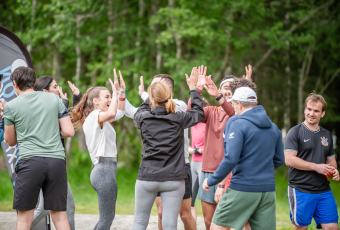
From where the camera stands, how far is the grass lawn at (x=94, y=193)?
7.57 metres

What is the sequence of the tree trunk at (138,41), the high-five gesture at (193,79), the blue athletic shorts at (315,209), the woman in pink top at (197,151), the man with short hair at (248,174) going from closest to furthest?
the man with short hair at (248,174) < the high-five gesture at (193,79) < the blue athletic shorts at (315,209) < the woman in pink top at (197,151) < the tree trunk at (138,41)

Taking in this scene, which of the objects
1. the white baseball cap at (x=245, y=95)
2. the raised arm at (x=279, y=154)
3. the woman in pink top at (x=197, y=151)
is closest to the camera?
the white baseball cap at (x=245, y=95)

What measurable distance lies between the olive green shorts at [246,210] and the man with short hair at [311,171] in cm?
113

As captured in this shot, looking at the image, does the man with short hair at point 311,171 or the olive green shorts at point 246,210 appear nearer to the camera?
the olive green shorts at point 246,210

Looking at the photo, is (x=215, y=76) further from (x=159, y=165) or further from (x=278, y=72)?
(x=159, y=165)

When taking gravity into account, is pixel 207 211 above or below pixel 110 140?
below

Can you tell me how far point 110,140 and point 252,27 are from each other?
31.4ft

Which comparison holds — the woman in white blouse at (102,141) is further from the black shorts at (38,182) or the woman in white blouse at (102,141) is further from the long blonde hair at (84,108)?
the black shorts at (38,182)

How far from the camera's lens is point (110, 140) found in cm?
401

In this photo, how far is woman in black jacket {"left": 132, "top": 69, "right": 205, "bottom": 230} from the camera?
3387mm

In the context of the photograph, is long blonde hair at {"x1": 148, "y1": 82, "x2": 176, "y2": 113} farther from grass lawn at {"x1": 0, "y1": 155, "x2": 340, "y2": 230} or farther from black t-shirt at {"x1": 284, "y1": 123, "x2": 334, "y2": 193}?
grass lawn at {"x1": 0, "y1": 155, "x2": 340, "y2": 230}

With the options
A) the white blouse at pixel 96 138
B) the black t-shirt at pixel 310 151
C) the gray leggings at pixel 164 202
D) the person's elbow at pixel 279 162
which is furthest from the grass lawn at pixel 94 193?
the white blouse at pixel 96 138

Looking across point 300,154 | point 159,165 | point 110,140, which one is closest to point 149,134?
point 159,165

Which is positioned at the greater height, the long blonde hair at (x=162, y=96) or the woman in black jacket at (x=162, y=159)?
the long blonde hair at (x=162, y=96)
